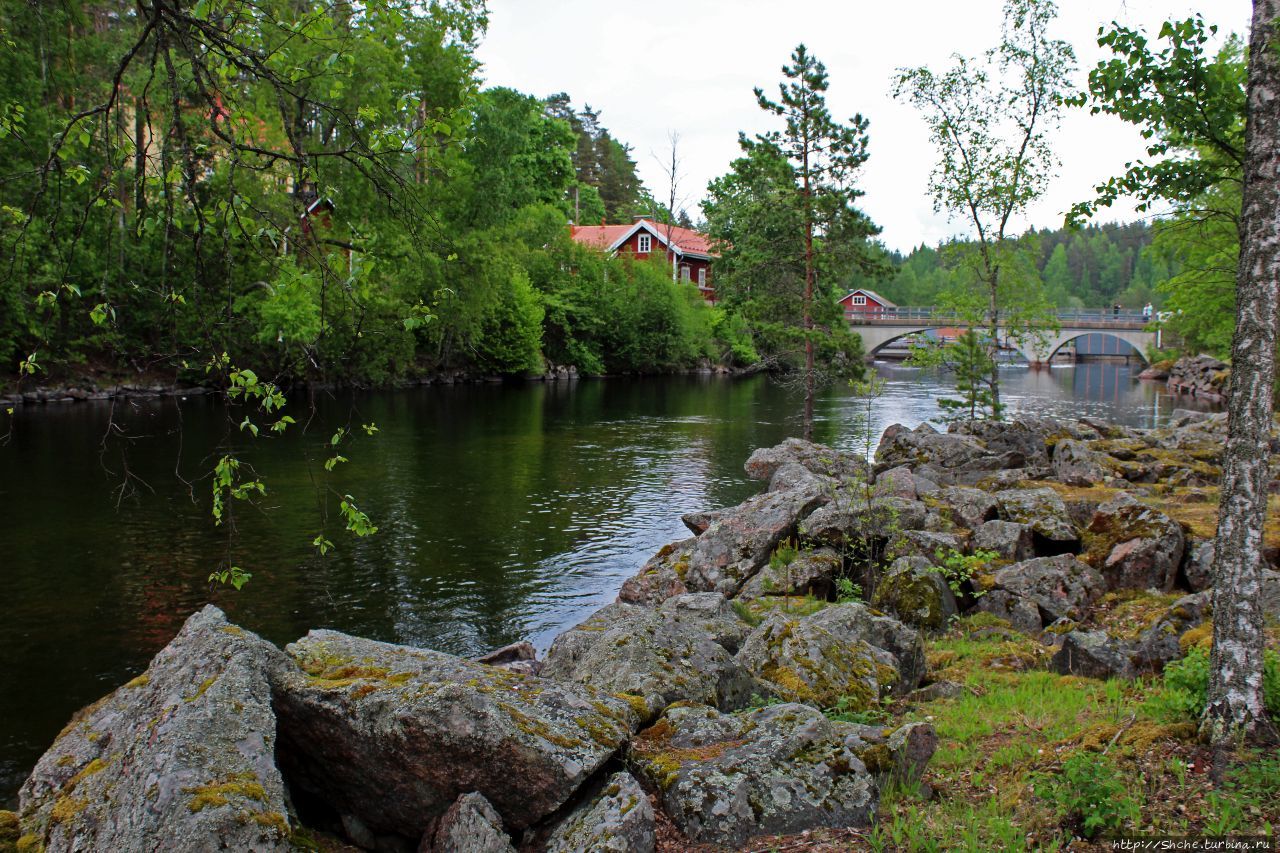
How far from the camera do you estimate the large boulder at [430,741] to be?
5379mm

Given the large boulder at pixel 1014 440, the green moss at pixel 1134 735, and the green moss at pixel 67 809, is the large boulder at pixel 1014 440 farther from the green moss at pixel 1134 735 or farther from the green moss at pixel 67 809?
the green moss at pixel 67 809

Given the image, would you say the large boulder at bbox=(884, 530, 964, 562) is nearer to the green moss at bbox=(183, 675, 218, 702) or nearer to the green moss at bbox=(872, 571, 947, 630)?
→ the green moss at bbox=(872, 571, 947, 630)

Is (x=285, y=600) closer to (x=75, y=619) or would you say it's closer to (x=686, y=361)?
(x=75, y=619)

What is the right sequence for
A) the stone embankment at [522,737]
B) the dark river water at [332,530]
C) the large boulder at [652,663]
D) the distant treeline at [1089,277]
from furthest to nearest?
the distant treeline at [1089,277], the dark river water at [332,530], the large boulder at [652,663], the stone embankment at [522,737]

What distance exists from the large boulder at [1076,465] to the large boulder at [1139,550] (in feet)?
18.5

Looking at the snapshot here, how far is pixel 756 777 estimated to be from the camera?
18.4 feet

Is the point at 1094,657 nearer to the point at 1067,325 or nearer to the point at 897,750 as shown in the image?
the point at 897,750

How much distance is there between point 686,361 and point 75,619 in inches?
2493

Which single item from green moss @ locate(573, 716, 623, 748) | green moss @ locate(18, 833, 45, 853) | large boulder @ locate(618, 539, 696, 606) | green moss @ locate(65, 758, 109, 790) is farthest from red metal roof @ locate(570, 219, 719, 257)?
green moss @ locate(18, 833, 45, 853)

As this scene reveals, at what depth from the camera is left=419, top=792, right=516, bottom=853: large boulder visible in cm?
519

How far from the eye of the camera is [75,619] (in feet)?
44.4

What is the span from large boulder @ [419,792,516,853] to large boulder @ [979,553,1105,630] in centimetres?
788

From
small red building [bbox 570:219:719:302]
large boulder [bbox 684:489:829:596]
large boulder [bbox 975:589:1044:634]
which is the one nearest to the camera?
large boulder [bbox 975:589:1044:634]

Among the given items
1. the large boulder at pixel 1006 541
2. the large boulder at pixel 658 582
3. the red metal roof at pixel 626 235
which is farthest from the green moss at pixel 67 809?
the red metal roof at pixel 626 235
